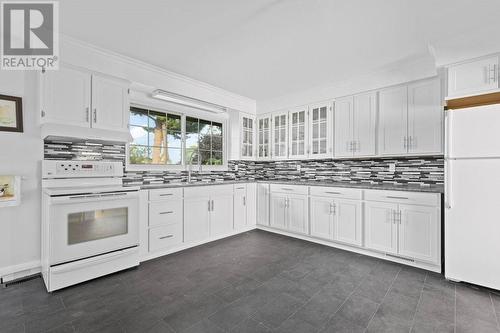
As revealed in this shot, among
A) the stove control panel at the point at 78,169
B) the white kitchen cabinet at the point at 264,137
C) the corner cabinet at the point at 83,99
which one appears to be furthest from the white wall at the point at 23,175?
the white kitchen cabinet at the point at 264,137

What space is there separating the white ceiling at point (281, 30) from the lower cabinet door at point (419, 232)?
1.73 meters

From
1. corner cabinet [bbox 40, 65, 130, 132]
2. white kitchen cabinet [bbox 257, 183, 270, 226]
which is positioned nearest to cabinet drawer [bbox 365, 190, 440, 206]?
white kitchen cabinet [bbox 257, 183, 270, 226]

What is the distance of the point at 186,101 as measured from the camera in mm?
3752

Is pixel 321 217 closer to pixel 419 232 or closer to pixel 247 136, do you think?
pixel 419 232

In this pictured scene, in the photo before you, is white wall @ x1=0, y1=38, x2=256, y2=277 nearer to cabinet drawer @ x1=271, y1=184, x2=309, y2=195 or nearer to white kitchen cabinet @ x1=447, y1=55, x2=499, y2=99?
cabinet drawer @ x1=271, y1=184, x2=309, y2=195

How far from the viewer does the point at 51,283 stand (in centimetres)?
222

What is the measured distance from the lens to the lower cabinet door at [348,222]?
3279mm

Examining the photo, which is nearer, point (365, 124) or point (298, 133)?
point (365, 124)

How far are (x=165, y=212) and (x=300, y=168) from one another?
2.66 metres

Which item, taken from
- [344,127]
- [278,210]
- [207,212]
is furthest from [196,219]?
[344,127]

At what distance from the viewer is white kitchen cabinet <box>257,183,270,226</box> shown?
4.44 m

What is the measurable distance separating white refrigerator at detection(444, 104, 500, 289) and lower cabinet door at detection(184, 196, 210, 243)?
3.04m

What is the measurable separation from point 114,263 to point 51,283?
21.2 inches

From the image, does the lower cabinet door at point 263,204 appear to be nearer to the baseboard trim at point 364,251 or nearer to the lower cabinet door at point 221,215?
the baseboard trim at point 364,251
